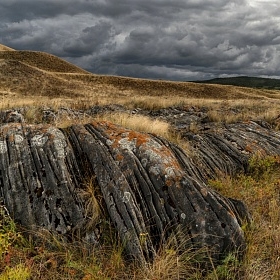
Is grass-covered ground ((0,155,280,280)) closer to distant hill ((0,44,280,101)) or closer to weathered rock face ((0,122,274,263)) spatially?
weathered rock face ((0,122,274,263))

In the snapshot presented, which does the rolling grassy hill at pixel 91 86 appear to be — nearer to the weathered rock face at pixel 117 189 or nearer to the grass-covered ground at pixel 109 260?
the weathered rock face at pixel 117 189

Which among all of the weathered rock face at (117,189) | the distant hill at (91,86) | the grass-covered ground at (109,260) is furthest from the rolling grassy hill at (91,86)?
the grass-covered ground at (109,260)

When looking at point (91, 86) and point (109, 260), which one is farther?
point (91, 86)

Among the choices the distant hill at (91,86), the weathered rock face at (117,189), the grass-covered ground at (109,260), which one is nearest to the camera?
the grass-covered ground at (109,260)

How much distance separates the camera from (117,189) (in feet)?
17.4

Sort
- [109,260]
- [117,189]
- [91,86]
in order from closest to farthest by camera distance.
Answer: [109,260] < [117,189] < [91,86]

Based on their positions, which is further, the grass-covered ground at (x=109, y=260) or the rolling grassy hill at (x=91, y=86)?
the rolling grassy hill at (x=91, y=86)

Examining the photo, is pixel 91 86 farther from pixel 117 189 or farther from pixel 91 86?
pixel 117 189

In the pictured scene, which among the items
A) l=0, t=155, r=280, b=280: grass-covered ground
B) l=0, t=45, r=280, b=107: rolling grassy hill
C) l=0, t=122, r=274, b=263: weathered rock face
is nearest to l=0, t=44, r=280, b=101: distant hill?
l=0, t=45, r=280, b=107: rolling grassy hill

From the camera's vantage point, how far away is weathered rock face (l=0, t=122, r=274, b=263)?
4.84 meters

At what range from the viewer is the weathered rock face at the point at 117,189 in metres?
4.84

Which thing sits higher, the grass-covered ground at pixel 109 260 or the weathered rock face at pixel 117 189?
the weathered rock face at pixel 117 189

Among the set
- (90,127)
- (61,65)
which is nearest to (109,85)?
(61,65)

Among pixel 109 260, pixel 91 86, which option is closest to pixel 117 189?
pixel 109 260
